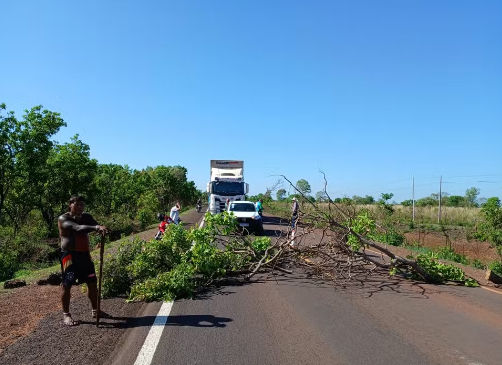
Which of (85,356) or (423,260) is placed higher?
(423,260)

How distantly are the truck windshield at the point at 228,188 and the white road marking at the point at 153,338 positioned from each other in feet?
66.7

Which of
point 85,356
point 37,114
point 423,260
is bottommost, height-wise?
point 85,356

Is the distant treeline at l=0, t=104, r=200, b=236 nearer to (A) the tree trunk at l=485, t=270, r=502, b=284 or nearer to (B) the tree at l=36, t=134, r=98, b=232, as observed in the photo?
(B) the tree at l=36, t=134, r=98, b=232

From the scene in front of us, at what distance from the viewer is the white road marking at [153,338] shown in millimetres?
4605

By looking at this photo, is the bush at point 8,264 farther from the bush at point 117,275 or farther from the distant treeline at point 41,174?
the bush at point 117,275

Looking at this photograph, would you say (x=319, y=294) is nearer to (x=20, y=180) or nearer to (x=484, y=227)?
(x=484, y=227)

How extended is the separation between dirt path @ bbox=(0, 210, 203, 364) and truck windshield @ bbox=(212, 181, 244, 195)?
763 inches

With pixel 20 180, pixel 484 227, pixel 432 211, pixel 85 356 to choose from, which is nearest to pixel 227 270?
pixel 85 356

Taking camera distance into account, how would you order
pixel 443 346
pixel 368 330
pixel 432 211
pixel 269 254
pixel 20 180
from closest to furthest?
pixel 443 346, pixel 368 330, pixel 269 254, pixel 20 180, pixel 432 211

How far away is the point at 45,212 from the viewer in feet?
85.9

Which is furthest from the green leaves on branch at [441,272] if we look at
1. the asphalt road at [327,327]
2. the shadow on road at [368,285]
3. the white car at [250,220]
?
the white car at [250,220]

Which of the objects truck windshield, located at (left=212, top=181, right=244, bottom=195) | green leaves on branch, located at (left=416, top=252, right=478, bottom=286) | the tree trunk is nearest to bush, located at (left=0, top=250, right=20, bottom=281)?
truck windshield, located at (left=212, top=181, right=244, bottom=195)

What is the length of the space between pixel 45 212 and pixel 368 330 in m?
25.0

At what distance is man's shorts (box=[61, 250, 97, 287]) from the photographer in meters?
5.82
